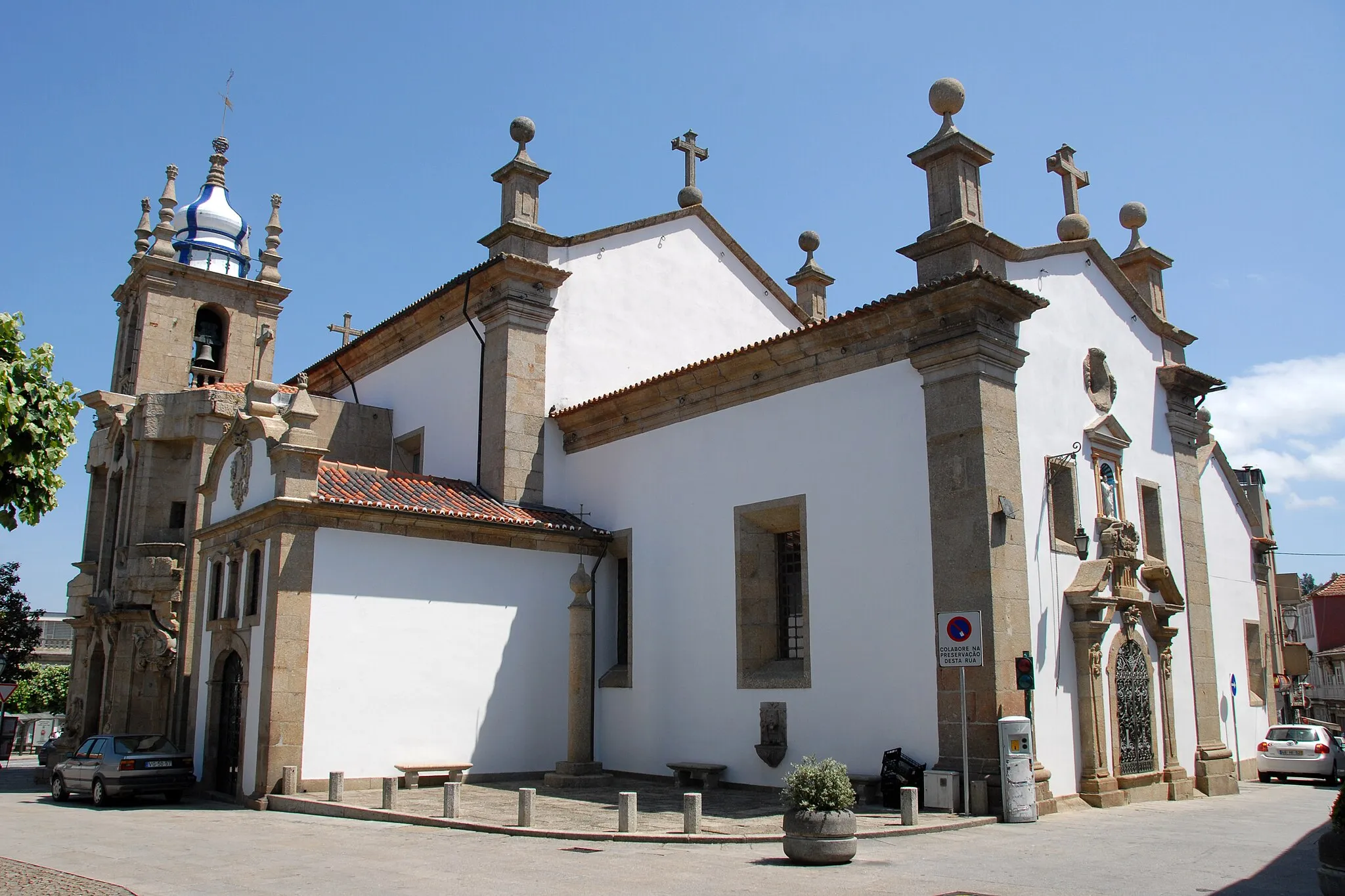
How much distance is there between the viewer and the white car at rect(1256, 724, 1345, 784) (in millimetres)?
19672

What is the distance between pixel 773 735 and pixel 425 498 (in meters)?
7.06

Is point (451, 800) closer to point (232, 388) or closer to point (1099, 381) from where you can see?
point (1099, 381)

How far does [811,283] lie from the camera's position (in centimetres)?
2611

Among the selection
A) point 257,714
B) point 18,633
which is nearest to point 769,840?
point 257,714

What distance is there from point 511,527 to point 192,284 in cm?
1356

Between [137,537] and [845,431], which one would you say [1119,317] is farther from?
[137,537]

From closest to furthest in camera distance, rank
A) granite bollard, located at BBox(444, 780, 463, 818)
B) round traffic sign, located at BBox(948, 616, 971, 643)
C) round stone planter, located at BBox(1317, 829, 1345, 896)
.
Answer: round stone planter, located at BBox(1317, 829, 1345, 896) < granite bollard, located at BBox(444, 780, 463, 818) < round traffic sign, located at BBox(948, 616, 971, 643)

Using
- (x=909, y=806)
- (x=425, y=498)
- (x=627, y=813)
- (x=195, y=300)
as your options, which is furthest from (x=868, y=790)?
(x=195, y=300)

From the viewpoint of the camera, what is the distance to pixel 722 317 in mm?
24156

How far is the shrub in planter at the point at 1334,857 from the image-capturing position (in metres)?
7.22

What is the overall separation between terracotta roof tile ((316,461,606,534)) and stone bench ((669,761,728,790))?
462 centimetres

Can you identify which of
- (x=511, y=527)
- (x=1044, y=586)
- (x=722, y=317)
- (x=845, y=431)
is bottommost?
(x=1044, y=586)

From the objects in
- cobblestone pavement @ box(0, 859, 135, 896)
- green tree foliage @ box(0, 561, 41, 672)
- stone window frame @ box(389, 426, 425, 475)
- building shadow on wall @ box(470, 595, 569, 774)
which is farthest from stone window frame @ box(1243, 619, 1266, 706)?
green tree foliage @ box(0, 561, 41, 672)

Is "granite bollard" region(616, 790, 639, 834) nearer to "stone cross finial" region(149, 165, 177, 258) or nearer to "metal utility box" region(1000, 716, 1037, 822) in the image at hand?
"metal utility box" region(1000, 716, 1037, 822)
